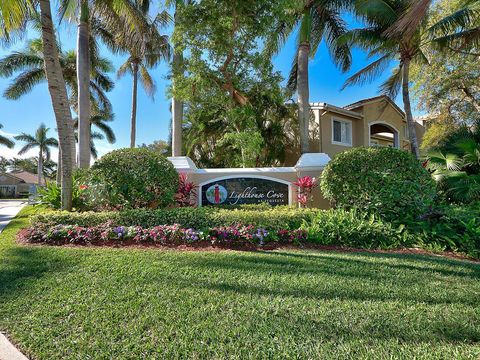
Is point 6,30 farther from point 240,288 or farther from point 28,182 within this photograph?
point 28,182

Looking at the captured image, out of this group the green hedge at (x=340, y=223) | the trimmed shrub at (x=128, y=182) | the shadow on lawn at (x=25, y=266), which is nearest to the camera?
the shadow on lawn at (x=25, y=266)

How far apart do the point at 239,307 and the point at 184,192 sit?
6.87m

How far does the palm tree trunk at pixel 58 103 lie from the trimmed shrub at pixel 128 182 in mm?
618

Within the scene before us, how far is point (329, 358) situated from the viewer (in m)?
2.54

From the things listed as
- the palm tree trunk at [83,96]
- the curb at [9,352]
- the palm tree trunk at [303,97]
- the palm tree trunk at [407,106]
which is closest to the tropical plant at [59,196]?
the palm tree trunk at [83,96]

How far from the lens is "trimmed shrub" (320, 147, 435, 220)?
7445 millimetres

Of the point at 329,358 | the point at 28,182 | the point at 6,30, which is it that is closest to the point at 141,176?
the point at 6,30

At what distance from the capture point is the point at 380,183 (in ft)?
25.3

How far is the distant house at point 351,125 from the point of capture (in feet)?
58.9

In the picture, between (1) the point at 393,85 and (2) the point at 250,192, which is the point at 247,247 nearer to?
(2) the point at 250,192

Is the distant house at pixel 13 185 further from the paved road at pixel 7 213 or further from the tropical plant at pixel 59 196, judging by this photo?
the tropical plant at pixel 59 196

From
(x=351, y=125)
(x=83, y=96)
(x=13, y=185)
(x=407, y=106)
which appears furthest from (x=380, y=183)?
(x=13, y=185)

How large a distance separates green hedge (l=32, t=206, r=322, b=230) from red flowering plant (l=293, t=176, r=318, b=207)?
239cm

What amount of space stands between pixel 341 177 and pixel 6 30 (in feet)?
32.6
